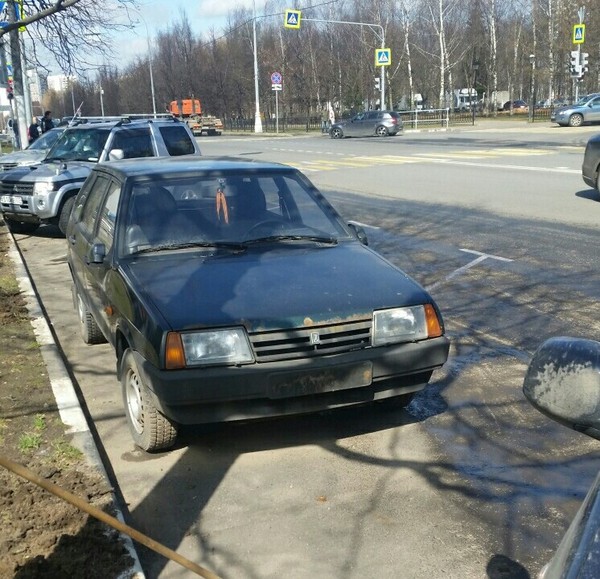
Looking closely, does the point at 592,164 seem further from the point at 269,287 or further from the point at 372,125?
the point at 372,125

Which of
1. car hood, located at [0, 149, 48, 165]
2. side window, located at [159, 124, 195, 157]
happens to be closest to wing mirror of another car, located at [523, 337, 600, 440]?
side window, located at [159, 124, 195, 157]

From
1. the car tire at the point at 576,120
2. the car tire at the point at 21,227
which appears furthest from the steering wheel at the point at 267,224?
the car tire at the point at 576,120

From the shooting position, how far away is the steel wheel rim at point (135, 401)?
14.5ft

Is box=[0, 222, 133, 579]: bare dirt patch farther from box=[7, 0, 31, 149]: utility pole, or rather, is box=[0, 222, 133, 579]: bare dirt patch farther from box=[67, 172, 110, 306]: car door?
box=[7, 0, 31, 149]: utility pole

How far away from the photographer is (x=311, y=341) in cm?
413

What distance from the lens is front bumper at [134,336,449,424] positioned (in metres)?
3.97

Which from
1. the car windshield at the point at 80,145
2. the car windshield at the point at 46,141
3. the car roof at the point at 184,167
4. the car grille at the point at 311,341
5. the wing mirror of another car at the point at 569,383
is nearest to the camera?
the wing mirror of another car at the point at 569,383

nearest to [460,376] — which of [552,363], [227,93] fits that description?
[552,363]

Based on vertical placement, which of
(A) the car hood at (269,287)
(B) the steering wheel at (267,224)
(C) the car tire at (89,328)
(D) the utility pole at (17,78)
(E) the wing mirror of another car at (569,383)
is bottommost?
(C) the car tire at (89,328)

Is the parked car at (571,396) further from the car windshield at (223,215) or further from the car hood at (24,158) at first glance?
the car hood at (24,158)

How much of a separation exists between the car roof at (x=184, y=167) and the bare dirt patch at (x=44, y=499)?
1.64 m

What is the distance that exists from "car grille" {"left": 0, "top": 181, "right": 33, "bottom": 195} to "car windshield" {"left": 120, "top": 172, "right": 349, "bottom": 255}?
24.2ft

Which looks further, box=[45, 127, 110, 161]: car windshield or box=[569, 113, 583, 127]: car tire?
box=[569, 113, 583, 127]: car tire

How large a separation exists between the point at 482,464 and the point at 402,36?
2796 inches
